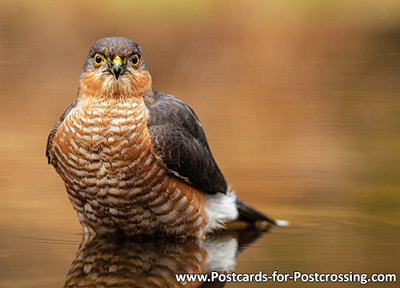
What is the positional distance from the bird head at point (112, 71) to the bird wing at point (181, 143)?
208 mm

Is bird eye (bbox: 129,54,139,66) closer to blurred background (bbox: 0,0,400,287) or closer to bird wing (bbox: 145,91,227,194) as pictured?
bird wing (bbox: 145,91,227,194)

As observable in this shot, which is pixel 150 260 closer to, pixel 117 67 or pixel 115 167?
pixel 115 167

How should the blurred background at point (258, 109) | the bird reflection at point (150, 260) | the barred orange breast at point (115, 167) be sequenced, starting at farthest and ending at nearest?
the blurred background at point (258, 109) < the barred orange breast at point (115, 167) < the bird reflection at point (150, 260)

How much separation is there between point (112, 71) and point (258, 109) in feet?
18.5

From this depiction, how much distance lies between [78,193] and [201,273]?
0.99 meters

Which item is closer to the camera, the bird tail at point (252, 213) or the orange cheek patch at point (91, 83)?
the orange cheek patch at point (91, 83)

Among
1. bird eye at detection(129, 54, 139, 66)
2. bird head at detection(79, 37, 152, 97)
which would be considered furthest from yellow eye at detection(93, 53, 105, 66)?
bird eye at detection(129, 54, 139, 66)

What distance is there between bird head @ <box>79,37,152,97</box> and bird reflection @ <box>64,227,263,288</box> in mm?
1014

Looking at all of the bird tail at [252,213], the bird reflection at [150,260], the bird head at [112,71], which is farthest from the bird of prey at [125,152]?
the bird tail at [252,213]

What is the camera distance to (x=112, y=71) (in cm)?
494

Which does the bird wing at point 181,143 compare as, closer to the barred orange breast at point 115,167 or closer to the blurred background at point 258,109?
the barred orange breast at point 115,167

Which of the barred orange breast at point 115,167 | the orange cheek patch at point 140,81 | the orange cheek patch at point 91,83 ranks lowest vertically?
the barred orange breast at point 115,167

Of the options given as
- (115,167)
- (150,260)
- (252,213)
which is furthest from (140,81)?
(252,213)

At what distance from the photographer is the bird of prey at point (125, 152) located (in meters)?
4.88
